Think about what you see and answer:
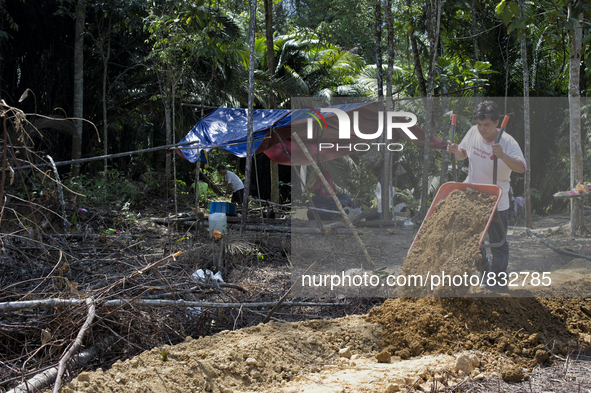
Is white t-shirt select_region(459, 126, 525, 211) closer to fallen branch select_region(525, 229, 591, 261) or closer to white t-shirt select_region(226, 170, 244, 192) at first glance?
fallen branch select_region(525, 229, 591, 261)

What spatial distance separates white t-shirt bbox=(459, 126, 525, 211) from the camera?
4.05 m

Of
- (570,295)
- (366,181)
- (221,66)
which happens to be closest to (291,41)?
(221,66)

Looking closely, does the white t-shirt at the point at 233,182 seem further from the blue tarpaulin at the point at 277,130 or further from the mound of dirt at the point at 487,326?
the mound of dirt at the point at 487,326

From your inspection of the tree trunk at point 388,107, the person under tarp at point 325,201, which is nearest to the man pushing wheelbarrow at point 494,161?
the tree trunk at point 388,107

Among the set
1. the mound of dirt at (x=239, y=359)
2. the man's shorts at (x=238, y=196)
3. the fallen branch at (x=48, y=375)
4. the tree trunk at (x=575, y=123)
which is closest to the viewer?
the fallen branch at (x=48, y=375)

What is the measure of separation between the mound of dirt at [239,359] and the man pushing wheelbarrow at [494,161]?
140 cm

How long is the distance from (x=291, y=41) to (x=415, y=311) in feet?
39.3

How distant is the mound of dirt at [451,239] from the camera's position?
3678mm

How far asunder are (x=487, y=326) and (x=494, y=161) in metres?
1.55

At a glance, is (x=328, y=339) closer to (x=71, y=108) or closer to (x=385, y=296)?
(x=385, y=296)

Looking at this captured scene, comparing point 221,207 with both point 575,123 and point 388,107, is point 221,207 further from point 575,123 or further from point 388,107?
point 575,123

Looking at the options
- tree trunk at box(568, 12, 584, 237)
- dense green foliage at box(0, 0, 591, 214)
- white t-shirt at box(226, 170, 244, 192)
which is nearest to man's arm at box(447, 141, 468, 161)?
tree trunk at box(568, 12, 584, 237)

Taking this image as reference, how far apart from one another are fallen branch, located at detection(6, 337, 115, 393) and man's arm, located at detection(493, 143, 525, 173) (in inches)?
139

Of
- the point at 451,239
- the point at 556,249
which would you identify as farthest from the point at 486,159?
the point at 556,249
